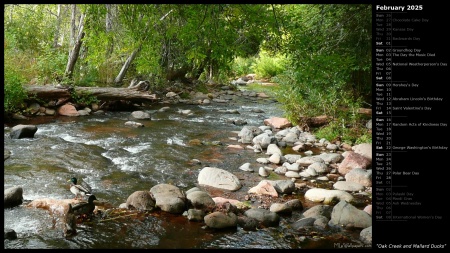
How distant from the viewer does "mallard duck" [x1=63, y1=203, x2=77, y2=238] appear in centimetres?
441

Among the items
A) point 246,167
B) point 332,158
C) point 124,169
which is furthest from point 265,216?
point 332,158

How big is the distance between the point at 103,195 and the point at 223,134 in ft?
17.3

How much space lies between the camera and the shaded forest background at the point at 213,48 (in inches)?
199

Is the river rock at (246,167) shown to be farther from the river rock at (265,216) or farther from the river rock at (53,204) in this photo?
the river rock at (53,204)

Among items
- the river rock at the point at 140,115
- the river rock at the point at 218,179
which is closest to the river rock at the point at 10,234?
the river rock at the point at 218,179

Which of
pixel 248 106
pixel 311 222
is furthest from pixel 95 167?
pixel 248 106

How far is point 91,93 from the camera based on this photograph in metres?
12.6

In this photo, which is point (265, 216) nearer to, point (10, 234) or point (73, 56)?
point (10, 234)

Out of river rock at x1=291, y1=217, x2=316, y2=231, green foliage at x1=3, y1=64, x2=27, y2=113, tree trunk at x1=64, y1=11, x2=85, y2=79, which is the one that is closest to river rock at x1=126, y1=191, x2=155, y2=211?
→ river rock at x1=291, y1=217, x2=316, y2=231

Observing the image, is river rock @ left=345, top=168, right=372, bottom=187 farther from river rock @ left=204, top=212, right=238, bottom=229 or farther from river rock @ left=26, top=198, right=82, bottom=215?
river rock @ left=26, top=198, right=82, bottom=215

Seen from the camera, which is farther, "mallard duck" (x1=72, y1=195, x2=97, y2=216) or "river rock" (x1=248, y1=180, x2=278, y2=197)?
"river rock" (x1=248, y1=180, x2=278, y2=197)

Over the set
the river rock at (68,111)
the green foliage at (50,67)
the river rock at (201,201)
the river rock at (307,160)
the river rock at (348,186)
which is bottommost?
the river rock at (348,186)

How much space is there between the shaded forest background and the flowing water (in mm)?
1725

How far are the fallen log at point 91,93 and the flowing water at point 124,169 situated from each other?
22.7 inches
